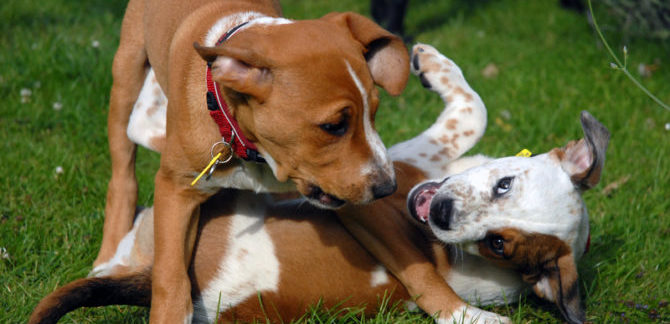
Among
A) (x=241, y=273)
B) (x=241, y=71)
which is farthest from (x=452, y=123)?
(x=241, y=71)

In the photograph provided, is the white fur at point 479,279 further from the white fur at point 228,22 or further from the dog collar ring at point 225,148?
the white fur at point 228,22

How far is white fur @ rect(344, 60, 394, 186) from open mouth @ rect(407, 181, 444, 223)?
2.40 feet

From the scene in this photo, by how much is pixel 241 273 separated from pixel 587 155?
1828 mm

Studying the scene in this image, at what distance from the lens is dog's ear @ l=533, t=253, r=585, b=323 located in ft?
11.8

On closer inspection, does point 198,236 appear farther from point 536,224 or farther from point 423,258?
point 536,224

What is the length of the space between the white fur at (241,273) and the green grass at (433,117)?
0.98 ft

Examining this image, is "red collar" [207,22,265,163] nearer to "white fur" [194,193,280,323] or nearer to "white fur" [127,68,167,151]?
"white fur" [194,193,280,323]

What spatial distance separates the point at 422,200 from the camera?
397 cm

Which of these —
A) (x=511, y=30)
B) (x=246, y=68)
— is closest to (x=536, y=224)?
(x=246, y=68)

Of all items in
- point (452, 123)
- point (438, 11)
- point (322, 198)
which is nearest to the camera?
point (322, 198)

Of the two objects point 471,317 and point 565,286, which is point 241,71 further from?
point 565,286

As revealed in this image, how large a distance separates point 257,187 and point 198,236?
1.42ft

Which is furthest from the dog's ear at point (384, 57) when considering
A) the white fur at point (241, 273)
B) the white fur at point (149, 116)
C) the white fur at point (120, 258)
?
the white fur at point (120, 258)

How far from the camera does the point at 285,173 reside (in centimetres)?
325
